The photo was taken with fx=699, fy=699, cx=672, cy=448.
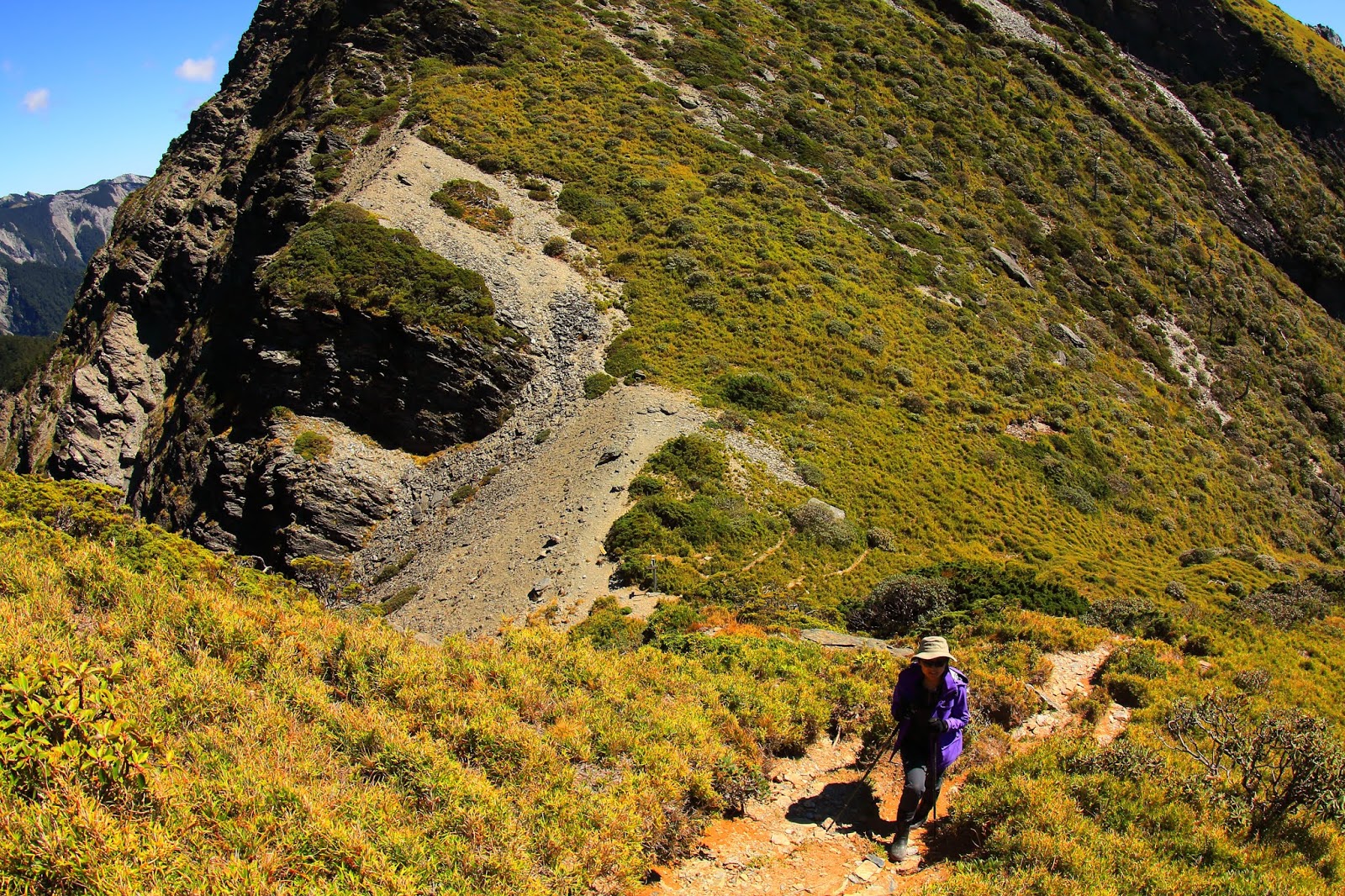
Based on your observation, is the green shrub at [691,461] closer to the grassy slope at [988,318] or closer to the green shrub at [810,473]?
the grassy slope at [988,318]

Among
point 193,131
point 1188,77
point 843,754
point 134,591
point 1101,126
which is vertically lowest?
point 193,131

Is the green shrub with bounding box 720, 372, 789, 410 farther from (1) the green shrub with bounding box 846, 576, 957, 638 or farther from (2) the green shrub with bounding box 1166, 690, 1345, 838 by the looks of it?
(2) the green shrub with bounding box 1166, 690, 1345, 838

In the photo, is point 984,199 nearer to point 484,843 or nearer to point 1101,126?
point 1101,126

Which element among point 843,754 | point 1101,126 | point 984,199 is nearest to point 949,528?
point 843,754

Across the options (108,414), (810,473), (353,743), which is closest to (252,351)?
(108,414)

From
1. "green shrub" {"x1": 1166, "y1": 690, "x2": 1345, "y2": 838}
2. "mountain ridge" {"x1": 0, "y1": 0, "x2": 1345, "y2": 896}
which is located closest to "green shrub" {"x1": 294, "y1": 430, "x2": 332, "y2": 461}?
"mountain ridge" {"x1": 0, "y1": 0, "x2": 1345, "y2": 896}

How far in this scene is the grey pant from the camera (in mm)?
7305

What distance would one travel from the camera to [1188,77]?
7862cm

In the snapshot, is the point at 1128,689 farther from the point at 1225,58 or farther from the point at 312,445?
the point at 1225,58

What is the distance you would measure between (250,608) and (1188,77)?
10385 cm

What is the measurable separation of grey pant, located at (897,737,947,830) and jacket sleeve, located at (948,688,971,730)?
35cm

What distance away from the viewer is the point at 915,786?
729 centimetres

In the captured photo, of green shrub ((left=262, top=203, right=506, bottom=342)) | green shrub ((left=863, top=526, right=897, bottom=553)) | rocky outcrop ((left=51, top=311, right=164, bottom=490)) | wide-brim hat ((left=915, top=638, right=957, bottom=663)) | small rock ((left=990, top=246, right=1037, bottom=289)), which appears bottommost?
rocky outcrop ((left=51, top=311, right=164, bottom=490))

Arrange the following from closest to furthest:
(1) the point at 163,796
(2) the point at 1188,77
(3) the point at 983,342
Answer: (1) the point at 163,796 → (3) the point at 983,342 → (2) the point at 1188,77
